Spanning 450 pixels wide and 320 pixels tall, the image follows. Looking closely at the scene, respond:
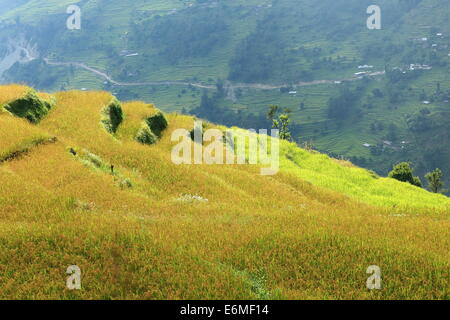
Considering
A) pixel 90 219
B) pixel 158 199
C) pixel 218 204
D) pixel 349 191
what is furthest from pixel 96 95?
pixel 349 191

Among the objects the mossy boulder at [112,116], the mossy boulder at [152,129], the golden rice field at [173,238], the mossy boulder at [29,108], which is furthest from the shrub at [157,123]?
the golden rice field at [173,238]

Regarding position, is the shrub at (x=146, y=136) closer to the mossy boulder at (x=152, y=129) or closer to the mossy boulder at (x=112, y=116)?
the mossy boulder at (x=152, y=129)

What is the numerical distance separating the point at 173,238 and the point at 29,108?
1826 centimetres

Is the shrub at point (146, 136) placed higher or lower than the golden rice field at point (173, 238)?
higher

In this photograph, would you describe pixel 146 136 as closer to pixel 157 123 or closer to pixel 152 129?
pixel 152 129

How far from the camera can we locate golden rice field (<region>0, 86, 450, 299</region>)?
991cm

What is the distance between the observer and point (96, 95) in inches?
1216

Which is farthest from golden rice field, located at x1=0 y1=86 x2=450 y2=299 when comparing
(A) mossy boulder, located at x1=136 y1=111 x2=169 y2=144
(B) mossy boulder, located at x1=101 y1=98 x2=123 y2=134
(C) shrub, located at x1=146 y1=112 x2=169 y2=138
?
(C) shrub, located at x1=146 y1=112 x2=169 y2=138

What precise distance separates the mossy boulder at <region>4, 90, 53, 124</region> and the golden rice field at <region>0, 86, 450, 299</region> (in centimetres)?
162

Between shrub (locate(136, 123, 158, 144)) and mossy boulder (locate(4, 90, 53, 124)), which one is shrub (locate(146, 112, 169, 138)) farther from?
mossy boulder (locate(4, 90, 53, 124))

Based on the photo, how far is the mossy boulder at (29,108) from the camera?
24.4m

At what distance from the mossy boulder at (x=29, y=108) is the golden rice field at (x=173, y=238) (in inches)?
63.8

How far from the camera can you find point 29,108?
25.2 metres

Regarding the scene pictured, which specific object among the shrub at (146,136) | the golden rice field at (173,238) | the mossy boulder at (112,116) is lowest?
the golden rice field at (173,238)
